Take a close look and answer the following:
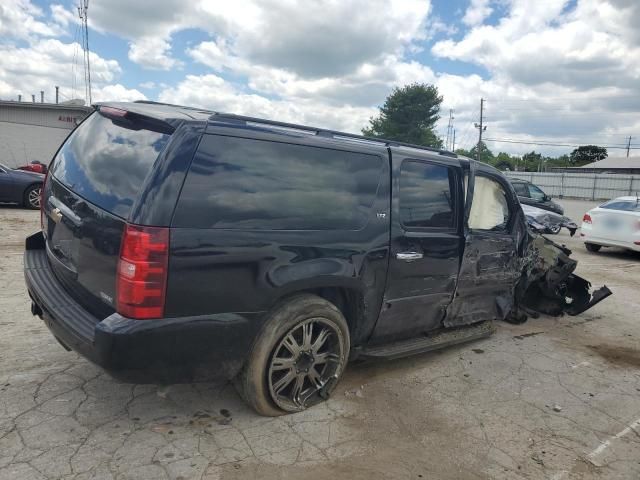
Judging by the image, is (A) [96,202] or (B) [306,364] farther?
(B) [306,364]

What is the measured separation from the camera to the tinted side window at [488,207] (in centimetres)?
441

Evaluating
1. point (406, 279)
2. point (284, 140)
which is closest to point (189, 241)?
point (284, 140)

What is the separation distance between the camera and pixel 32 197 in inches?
507

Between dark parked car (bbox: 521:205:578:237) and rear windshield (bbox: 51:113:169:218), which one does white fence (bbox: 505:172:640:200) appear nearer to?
dark parked car (bbox: 521:205:578:237)

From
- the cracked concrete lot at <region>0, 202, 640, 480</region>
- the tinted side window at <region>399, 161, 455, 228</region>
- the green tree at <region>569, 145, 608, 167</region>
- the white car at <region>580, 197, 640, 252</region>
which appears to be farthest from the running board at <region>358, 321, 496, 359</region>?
the green tree at <region>569, 145, 608, 167</region>

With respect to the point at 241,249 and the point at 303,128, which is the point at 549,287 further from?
the point at 241,249

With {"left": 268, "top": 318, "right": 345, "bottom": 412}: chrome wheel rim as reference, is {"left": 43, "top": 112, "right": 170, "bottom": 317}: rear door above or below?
above

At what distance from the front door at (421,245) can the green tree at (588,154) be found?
95153 millimetres

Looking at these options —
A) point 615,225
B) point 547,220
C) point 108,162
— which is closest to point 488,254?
point 108,162

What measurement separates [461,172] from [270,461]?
283 cm

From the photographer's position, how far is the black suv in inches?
99.0

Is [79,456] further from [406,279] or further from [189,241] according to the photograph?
[406,279]

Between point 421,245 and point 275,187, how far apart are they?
54.4 inches

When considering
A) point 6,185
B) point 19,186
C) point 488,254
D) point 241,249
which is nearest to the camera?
point 241,249
